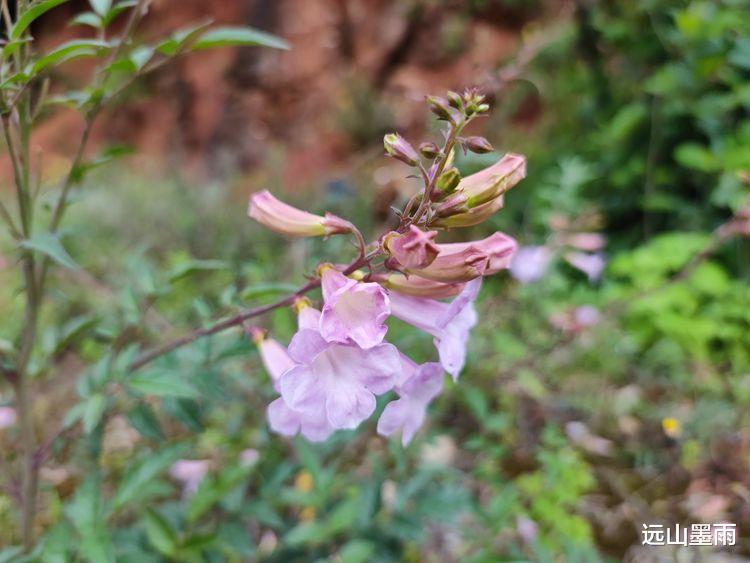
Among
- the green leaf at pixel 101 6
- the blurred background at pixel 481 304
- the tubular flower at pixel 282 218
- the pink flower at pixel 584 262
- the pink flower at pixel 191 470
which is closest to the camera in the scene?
the tubular flower at pixel 282 218

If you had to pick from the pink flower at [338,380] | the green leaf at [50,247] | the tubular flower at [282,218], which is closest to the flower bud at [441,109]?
the tubular flower at [282,218]

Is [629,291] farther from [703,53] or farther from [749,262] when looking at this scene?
[703,53]

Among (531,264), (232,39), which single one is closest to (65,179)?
(232,39)

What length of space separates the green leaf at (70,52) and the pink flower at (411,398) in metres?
0.71

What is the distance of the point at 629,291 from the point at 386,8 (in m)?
4.12

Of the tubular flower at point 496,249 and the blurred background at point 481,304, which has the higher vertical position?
the tubular flower at point 496,249

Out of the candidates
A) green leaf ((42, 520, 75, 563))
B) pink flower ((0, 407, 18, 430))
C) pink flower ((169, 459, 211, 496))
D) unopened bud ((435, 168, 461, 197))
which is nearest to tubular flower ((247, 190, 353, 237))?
unopened bud ((435, 168, 461, 197))

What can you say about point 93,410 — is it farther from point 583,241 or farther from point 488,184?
point 583,241

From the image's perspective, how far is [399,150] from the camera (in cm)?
96

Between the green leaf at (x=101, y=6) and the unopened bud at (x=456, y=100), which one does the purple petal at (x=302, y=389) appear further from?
the green leaf at (x=101, y=6)

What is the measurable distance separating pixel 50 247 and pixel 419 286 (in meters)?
0.58

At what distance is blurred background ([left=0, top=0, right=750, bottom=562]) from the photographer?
1.62 meters

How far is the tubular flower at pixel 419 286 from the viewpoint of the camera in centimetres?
100

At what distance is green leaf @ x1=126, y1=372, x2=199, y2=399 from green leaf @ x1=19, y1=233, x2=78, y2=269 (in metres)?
0.29
